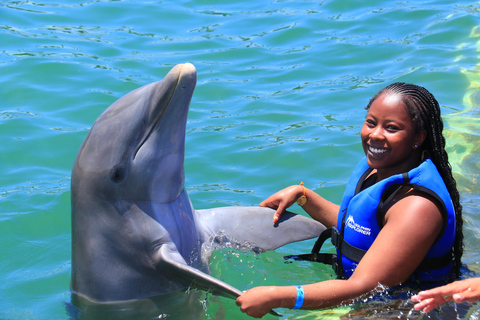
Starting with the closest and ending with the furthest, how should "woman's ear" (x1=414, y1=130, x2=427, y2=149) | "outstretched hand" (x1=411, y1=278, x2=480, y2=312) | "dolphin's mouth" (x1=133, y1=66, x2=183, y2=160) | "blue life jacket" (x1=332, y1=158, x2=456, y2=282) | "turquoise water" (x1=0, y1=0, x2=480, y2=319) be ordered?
"outstretched hand" (x1=411, y1=278, x2=480, y2=312)
"blue life jacket" (x1=332, y1=158, x2=456, y2=282)
"woman's ear" (x1=414, y1=130, x2=427, y2=149)
"dolphin's mouth" (x1=133, y1=66, x2=183, y2=160)
"turquoise water" (x1=0, y1=0, x2=480, y2=319)

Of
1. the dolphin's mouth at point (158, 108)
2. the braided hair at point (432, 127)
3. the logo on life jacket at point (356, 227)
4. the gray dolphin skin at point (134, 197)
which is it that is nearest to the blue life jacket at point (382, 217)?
the logo on life jacket at point (356, 227)

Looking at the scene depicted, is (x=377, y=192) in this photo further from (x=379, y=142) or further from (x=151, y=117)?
(x=151, y=117)

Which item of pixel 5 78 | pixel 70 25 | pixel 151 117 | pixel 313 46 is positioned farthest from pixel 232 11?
pixel 151 117

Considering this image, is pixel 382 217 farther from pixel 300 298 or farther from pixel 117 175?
pixel 117 175

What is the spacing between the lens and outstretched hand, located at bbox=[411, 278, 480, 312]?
321 centimetres

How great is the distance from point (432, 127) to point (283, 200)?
1.44 meters

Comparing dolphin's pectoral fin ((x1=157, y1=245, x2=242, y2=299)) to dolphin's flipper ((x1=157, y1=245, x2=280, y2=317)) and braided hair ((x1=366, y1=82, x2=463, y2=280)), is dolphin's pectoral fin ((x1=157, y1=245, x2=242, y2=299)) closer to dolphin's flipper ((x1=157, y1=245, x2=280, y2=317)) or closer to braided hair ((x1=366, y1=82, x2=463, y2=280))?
dolphin's flipper ((x1=157, y1=245, x2=280, y2=317))

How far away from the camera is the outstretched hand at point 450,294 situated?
3215mm

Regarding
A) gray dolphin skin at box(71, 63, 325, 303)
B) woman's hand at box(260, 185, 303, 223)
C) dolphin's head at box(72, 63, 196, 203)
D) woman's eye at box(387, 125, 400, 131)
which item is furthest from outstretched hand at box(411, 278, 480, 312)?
dolphin's head at box(72, 63, 196, 203)

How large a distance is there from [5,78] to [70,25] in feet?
8.23

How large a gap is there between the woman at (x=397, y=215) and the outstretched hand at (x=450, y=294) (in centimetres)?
33

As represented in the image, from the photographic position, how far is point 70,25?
35.8ft

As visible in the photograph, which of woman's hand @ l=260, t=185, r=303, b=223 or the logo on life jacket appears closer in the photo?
the logo on life jacket

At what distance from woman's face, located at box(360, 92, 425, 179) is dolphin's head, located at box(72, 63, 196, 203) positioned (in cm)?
126
